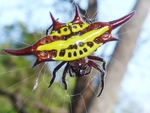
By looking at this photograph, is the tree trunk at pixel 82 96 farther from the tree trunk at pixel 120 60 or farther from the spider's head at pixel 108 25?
the spider's head at pixel 108 25

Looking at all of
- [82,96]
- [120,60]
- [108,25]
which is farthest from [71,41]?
[82,96]

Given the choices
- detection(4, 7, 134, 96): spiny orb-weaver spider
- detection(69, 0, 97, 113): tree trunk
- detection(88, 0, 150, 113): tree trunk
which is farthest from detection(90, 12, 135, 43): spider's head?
detection(69, 0, 97, 113): tree trunk

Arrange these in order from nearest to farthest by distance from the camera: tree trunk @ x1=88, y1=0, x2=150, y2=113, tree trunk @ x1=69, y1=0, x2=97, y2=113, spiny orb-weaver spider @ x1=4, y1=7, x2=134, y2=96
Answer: spiny orb-weaver spider @ x1=4, y1=7, x2=134, y2=96
tree trunk @ x1=88, y1=0, x2=150, y2=113
tree trunk @ x1=69, y1=0, x2=97, y2=113

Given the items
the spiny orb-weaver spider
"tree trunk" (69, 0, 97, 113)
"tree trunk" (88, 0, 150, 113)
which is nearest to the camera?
the spiny orb-weaver spider

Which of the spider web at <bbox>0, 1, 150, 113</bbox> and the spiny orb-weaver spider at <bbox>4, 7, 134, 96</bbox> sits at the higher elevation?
the spiny orb-weaver spider at <bbox>4, 7, 134, 96</bbox>

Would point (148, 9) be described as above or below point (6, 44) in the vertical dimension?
above

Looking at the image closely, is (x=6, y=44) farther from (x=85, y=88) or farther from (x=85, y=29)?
(x=85, y=29)

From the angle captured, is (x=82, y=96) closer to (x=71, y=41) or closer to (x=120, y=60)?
(x=120, y=60)

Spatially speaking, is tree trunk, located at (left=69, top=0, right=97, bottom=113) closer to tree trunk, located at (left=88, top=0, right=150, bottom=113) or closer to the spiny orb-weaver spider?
tree trunk, located at (left=88, top=0, right=150, bottom=113)

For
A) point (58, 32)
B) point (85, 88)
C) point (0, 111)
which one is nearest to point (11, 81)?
point (0, 111)
